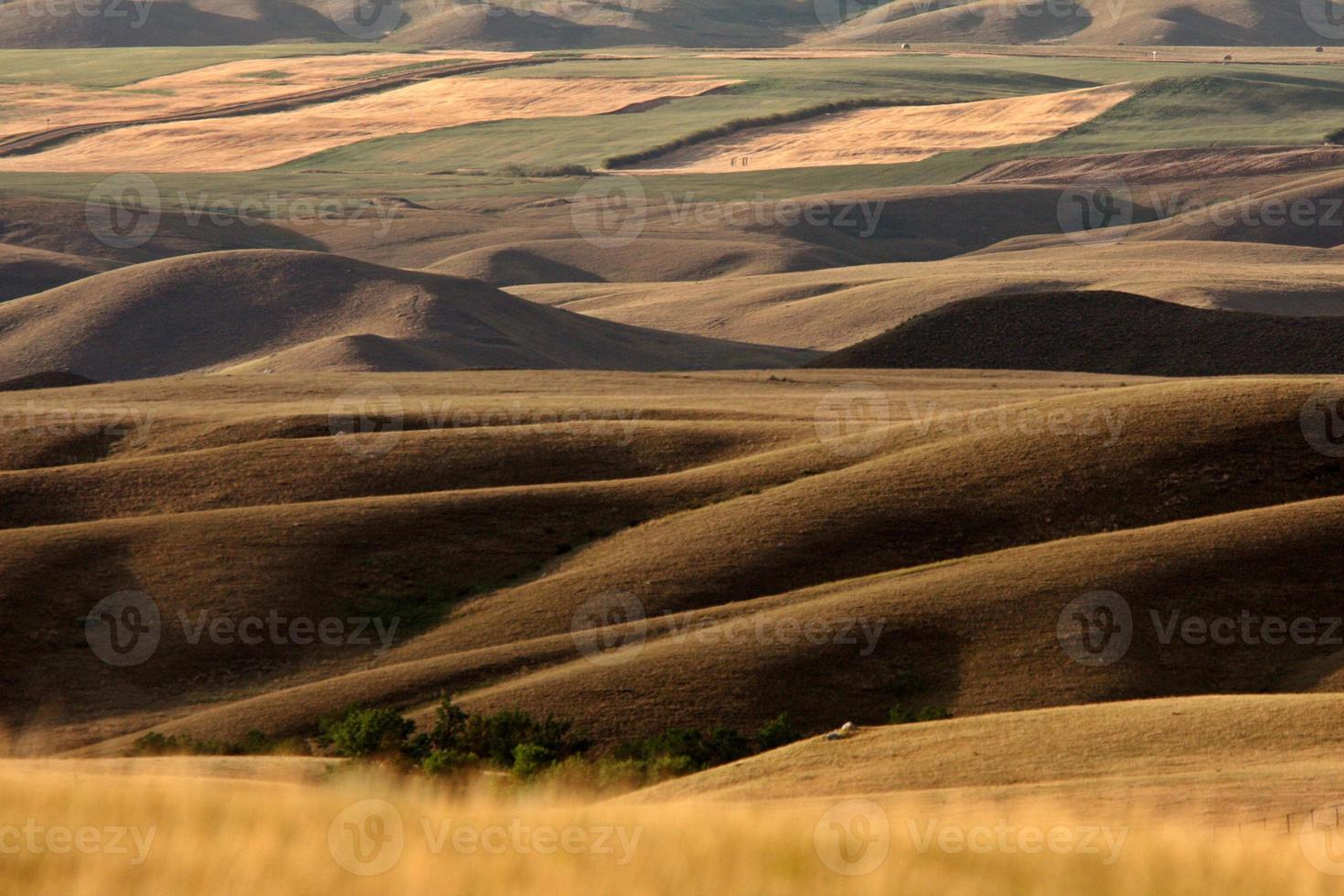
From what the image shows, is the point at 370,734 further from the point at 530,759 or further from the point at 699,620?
the point at 699,620

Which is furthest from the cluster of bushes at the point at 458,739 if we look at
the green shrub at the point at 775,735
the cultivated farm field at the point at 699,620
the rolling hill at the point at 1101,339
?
the rolling hill at the point at 1101,339

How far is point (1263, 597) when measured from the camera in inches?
1410

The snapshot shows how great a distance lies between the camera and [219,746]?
30344 mm

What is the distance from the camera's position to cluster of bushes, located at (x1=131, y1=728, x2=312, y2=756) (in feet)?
96.7

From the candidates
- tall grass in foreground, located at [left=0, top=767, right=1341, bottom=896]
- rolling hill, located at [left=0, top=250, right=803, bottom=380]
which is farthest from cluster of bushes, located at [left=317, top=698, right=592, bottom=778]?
rolling hill, located at [left=0, top=250, right=803, bottom=380]

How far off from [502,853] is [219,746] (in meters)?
24.2

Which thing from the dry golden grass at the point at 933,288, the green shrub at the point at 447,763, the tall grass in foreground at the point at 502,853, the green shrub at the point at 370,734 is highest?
the tall grass in foreground at the point at 502,853

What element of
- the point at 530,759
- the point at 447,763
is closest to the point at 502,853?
the point at 447,763

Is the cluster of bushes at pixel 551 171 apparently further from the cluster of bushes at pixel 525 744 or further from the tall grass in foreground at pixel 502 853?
the tall grass in foreground at pixel 502 853

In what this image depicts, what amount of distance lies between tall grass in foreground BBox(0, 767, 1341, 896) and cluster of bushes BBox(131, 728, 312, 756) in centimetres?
2066

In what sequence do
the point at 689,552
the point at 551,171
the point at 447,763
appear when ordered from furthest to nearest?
the point at 551,171, the point at 689,552, the point at 447,763

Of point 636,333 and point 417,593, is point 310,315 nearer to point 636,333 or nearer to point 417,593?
point 636,333

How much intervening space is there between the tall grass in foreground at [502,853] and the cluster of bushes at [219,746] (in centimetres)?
2066

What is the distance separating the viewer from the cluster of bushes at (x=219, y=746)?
29484 mm
